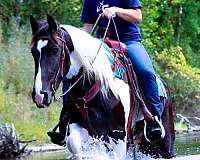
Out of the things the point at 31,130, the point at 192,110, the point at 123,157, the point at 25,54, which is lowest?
the point at 192,110

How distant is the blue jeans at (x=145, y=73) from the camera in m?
7.83

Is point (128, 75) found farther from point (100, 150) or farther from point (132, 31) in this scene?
point (100, 150)

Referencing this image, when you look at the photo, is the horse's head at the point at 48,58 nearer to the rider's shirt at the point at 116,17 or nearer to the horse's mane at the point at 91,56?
the horse's mane at the point at 91,56

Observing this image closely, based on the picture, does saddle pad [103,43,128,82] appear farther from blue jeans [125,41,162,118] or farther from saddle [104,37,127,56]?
blue jeans [125,41,162,118]

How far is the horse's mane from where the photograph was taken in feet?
23.1

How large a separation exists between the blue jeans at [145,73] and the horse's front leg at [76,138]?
47.8 inches

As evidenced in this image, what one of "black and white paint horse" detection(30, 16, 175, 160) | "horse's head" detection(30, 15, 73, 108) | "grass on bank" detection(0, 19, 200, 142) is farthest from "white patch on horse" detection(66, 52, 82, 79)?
"grass on bank" detection(0, 19, 200, 142)

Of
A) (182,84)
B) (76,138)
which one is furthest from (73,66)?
(182,84)

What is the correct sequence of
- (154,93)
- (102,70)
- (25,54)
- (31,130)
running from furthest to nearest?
(25,54)
(31,130)
(154,93)
(102,70)

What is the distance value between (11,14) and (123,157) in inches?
739

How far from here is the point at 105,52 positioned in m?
7.44

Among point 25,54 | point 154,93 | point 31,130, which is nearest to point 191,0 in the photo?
point 25,54

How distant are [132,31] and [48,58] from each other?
1783 mm

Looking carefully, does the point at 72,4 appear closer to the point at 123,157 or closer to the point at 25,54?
the point at 25,54
